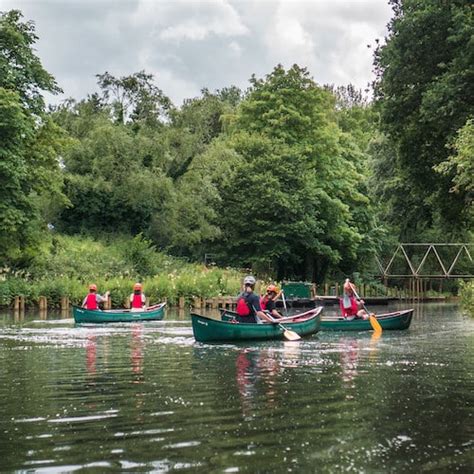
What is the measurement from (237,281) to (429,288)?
120 feet

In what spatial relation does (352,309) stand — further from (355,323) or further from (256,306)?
(256,306)

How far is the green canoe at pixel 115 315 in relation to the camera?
2834 cm

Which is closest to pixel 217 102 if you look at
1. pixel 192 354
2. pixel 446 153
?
pixel 446 153

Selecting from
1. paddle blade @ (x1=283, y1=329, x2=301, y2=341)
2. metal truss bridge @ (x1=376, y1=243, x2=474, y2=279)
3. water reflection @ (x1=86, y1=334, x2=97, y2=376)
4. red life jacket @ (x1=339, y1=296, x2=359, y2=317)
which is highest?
metal truss bridge @ (x1=376, y1=243, x2=474, y2=279)

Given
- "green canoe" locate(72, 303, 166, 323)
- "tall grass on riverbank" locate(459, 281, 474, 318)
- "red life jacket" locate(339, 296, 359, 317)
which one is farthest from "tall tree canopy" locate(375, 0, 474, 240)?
"green canoe" locate(72, 303, 166, 323)

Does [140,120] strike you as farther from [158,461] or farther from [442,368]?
[158,461]

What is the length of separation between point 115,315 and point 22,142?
1196cm

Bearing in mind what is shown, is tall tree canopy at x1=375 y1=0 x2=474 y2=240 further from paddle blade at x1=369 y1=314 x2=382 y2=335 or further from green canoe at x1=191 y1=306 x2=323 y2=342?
green canoe at x1=191 y1=306 x2=323 y2=342

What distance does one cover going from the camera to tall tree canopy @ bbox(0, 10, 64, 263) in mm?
34719

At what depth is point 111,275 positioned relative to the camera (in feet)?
137

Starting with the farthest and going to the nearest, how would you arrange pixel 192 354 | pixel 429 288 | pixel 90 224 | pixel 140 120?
pixel 429 288 → pixel 140 120 → pixel 90 224 → pixel 192 354

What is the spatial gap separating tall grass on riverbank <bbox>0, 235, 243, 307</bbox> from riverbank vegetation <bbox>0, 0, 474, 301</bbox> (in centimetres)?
10

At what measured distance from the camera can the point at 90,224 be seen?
164 feet

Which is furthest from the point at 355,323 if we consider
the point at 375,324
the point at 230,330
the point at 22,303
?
the point at 22,303
